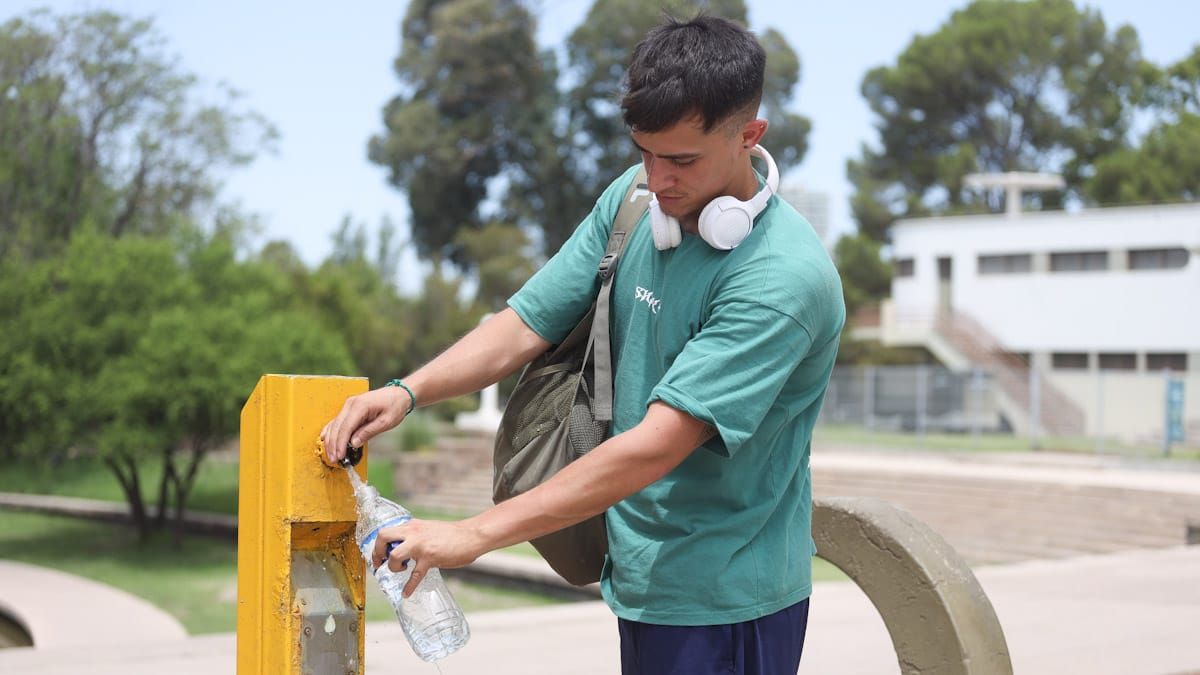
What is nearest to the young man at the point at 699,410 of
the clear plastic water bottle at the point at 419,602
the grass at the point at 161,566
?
the clear plastic water bottle at the point at 419,602

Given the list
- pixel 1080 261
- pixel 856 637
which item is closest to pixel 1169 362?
pixel 1080 261

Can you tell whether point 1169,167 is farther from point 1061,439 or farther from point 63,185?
point 63,185

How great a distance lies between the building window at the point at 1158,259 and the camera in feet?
116

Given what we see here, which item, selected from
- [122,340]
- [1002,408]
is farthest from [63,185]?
[1002,408]

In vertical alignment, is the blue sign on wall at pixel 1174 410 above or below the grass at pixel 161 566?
above

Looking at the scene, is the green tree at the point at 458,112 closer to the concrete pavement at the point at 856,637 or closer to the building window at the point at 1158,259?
the building window at the point at 1158,259

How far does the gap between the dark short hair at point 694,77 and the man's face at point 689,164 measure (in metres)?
0.02

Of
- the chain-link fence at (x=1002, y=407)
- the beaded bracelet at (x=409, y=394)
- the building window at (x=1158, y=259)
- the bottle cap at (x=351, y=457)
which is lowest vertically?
the chain-link fence at (x=1002, y=407)

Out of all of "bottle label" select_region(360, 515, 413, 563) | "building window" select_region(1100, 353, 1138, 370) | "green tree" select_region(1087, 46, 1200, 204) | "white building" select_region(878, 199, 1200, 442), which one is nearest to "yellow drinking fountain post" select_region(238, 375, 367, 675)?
"bottle label" select_region(360, 515, 413, 563)

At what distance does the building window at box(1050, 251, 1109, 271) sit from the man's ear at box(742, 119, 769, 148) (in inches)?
1462

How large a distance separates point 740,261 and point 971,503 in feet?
53.1

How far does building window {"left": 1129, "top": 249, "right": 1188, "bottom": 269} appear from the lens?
3544cm

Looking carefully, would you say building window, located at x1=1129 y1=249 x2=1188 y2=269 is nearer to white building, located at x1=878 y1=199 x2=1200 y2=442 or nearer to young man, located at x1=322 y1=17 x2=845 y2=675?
white building, located at x1=878 y1=199 x2=1200 y2=442

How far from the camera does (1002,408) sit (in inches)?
1371
